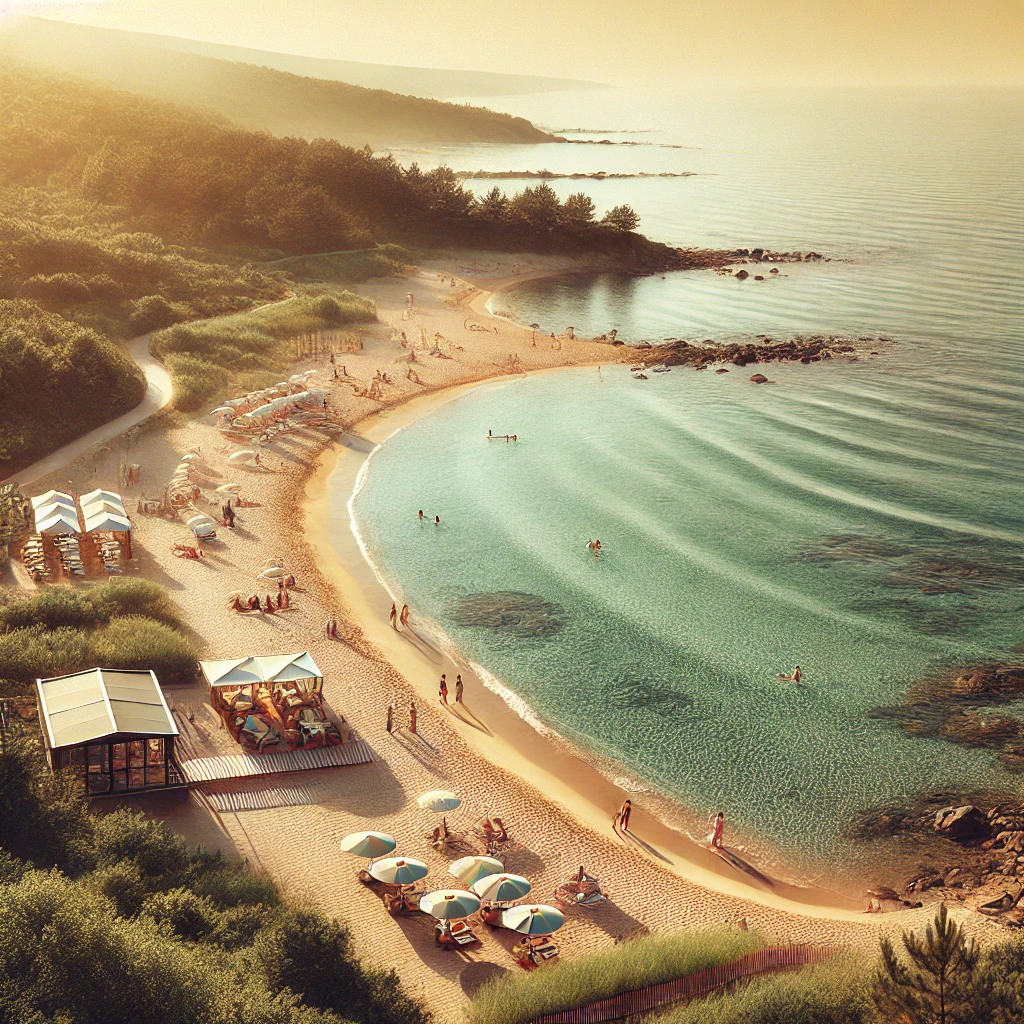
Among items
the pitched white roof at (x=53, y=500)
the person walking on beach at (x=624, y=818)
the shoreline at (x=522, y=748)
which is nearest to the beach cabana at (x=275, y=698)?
the shoreline at (x=522, y=748)

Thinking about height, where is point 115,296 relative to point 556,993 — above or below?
above

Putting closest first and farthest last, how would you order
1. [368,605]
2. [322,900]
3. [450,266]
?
[322,900]
[368,605]
[450,266]

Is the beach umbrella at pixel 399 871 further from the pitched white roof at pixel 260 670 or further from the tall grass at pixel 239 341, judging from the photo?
the tall grass at pixel 239 341

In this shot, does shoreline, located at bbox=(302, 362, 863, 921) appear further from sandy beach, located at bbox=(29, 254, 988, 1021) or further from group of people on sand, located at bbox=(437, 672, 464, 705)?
group of people on sand, located at bbox=(437, 672, 464, 705)

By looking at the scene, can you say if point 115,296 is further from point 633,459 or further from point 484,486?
point 633,459

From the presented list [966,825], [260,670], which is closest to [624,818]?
[966,825]

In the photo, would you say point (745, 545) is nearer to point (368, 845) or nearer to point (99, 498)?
point (368, 845)

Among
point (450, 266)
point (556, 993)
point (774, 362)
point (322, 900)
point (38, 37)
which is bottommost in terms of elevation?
point (322, 900)

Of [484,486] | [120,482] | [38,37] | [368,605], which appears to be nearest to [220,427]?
[120,482]
